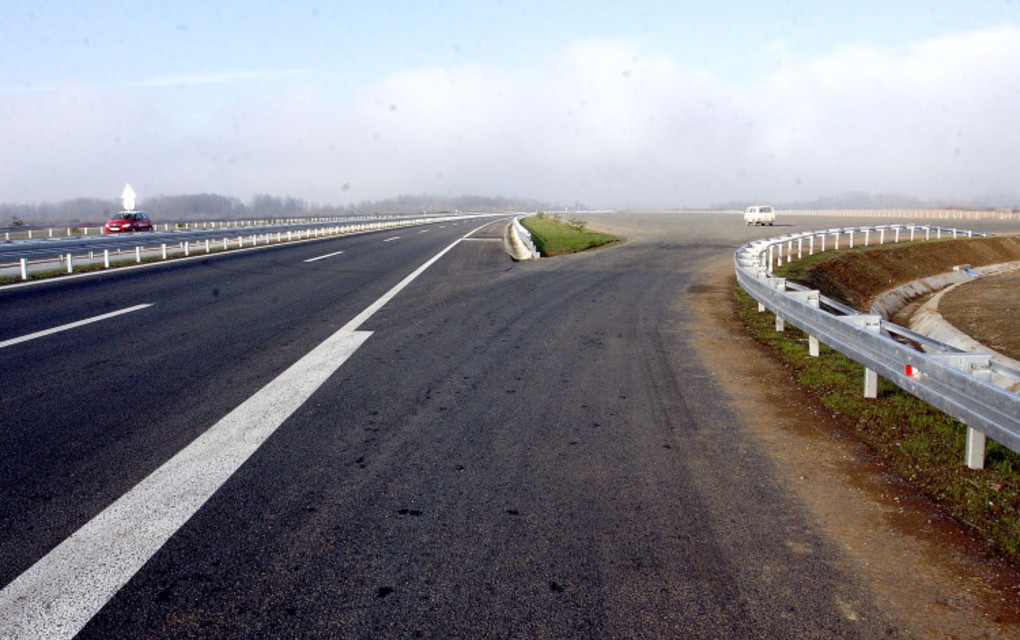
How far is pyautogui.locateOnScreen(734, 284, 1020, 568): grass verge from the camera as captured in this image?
4.03 meters

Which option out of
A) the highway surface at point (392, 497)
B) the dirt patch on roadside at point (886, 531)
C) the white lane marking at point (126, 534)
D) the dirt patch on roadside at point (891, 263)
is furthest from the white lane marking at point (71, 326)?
the dirt patch on roadside at point (891, 263)

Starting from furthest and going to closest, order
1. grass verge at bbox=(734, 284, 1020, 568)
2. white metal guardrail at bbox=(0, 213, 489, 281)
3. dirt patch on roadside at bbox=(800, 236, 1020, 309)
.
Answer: dirt patch on roadside at bbox=(800, 236, 1020, 309) < white metal guardrail at bbox=(0, 213, 489, 281) < grass verge at bbox=(734, 284, 1020, 568)

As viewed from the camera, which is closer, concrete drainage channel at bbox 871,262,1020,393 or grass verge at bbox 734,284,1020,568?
grass verge at bbox 734,284,1020,568

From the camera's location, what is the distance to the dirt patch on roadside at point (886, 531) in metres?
3.07

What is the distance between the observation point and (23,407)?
5.82 meters

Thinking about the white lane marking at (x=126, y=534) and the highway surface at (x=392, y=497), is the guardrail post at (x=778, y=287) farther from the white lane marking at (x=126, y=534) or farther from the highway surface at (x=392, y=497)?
the white lane marking at (x=126, y=534)

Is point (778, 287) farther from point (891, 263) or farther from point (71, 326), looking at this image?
point (891, 263)

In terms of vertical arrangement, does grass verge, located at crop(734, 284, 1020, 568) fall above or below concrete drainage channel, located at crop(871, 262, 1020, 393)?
above

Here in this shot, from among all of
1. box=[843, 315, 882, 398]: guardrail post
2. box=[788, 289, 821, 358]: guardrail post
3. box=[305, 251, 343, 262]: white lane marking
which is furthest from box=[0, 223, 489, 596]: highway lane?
box=[305, 251, 343, 262]: white lane marking

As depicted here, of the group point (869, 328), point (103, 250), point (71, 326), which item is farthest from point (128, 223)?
point (869, 328)

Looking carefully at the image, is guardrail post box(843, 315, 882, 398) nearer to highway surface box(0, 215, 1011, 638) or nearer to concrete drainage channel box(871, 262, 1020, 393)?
concrete drainage channel box(871, 262, 1020, 393)

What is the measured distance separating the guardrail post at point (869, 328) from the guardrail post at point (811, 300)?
4.00 ft

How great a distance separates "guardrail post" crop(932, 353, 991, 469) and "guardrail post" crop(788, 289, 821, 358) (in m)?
3.05

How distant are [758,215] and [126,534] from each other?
57.1 metres
